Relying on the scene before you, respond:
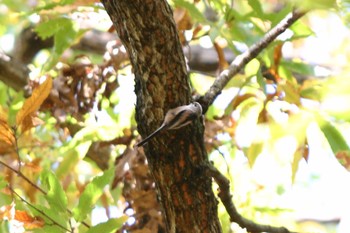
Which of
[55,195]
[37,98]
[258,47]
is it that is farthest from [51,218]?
[258,47]

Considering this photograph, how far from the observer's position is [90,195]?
715mm

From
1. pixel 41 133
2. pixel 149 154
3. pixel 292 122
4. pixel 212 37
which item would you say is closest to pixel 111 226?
pixel 149 154

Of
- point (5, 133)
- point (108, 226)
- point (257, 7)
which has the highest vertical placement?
point (257, 7)

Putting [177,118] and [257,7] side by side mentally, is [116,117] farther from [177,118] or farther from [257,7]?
[177,118]

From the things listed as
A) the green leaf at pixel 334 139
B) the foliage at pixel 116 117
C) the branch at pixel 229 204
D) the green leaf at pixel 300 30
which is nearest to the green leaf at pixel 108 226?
the foliage at pixel 116 117

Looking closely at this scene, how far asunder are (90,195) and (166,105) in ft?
0.57

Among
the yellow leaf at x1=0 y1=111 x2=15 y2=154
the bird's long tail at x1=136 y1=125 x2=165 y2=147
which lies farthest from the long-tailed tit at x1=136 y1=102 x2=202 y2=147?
the yellow leaf at x1=0 y1=111 x2=15 y2=154

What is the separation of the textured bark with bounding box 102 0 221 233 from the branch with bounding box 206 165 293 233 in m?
0.01

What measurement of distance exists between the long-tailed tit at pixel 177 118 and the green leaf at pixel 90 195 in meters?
0.14

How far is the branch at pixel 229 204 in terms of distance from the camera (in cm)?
65

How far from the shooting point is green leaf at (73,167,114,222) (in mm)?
713

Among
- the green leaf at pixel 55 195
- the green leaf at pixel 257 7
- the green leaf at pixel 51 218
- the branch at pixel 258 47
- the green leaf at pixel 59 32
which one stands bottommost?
the green leaf at pixel 51 218

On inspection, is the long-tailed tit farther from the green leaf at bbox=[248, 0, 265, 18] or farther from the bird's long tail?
the green leaf at bbox=[248, 0, 265, 18]

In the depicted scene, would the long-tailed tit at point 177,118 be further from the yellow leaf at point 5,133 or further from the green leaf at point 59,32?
the green leaf at point 59,32
